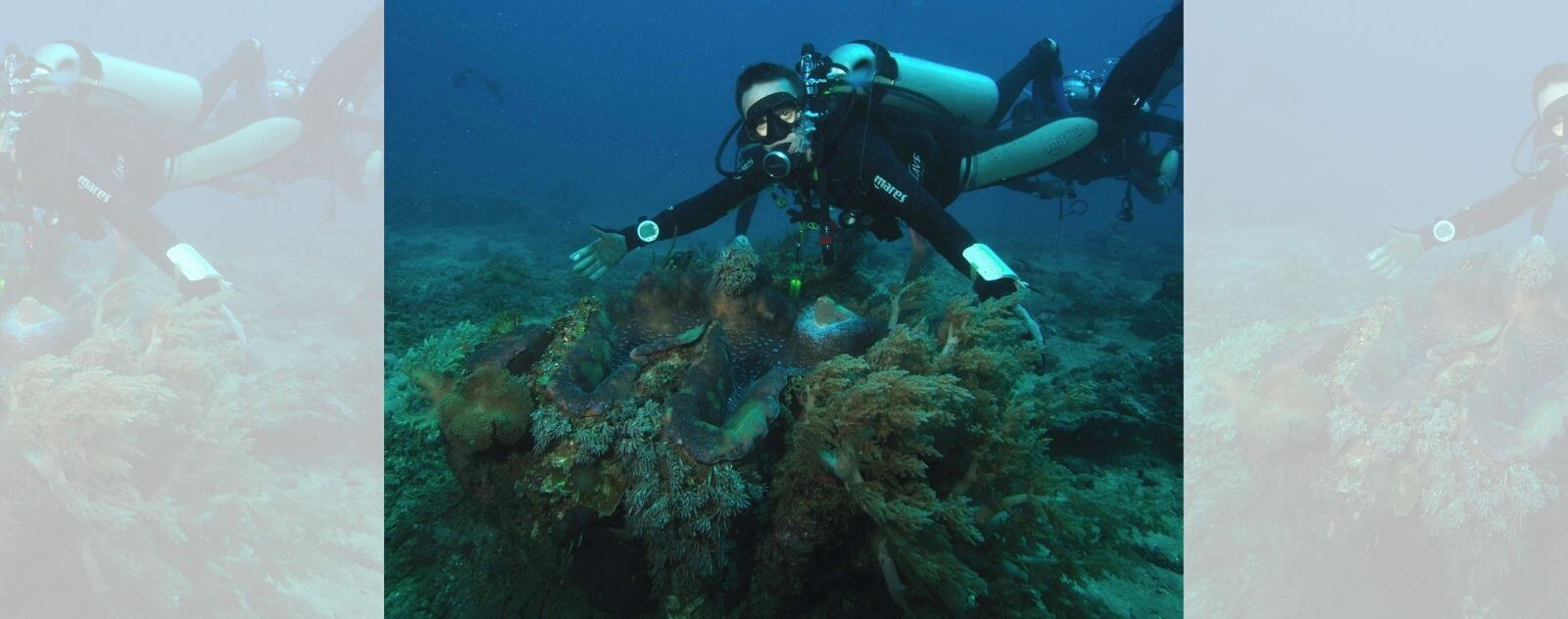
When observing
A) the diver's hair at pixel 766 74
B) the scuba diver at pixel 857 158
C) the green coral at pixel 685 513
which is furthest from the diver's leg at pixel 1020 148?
the green coral at pixel 685 513

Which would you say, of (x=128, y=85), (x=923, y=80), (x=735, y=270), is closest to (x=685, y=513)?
(x=735, y=270)

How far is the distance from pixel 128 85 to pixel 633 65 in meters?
83.6

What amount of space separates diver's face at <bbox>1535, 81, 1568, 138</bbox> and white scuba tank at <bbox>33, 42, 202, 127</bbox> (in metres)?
17.6

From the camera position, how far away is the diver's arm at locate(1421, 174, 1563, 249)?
7.16 metres

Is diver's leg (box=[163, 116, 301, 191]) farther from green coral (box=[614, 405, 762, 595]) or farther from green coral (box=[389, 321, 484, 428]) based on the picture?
green coral (box=[614, 405, 762, 595])

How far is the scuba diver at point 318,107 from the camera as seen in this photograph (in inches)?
403

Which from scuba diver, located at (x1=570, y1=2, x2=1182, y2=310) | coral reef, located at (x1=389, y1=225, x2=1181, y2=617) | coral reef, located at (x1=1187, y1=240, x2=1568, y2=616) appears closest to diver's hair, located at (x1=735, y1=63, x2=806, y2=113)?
scuba diver, located at (x1=570, y1=2, x2=1182, y2=310)

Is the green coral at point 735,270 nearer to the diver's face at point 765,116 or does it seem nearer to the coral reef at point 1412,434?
the diver's face at point 765,116

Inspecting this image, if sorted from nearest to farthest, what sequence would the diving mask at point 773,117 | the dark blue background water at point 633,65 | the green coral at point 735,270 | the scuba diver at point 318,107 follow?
the green coral at point 735,270
the diving mask at point 773,117
the scuba diver at point 318,107
the dark blue background water at point 633,65

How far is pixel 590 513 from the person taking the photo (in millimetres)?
2428

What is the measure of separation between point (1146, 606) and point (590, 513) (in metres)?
2.58

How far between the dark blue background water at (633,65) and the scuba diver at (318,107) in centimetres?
1900

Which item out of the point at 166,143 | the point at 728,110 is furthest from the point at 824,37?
the point at 166,143

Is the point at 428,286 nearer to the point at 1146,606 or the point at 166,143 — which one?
the point at 166,143
